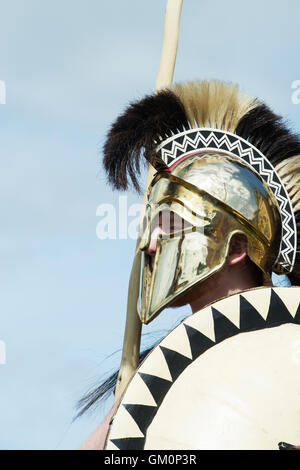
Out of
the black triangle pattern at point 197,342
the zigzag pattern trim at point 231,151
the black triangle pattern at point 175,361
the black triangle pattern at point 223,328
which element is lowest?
the black triangle pattern at point 175,361

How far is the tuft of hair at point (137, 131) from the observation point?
4.11 meters

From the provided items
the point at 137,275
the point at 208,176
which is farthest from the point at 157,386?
the point at 137,275

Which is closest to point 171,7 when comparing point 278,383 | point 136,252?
point 136,252

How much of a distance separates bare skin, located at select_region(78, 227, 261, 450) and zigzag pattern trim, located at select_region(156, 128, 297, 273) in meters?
0.31

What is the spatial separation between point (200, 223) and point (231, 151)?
1.58 feet

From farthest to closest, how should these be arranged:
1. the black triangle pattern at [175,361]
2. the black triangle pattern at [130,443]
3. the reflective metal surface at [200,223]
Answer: the reflective metal surface at [200,223], the black triangle pattern at [175,361], the black triangle pattern at [130,443]

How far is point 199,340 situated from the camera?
3.15 m

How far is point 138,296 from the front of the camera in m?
4.01

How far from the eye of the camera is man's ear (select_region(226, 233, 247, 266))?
12.1 ft

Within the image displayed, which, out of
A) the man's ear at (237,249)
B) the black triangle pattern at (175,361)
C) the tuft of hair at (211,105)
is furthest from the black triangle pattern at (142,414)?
the tuft of hair at (211,105)

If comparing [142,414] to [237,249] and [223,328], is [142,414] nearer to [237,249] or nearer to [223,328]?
[223,328]

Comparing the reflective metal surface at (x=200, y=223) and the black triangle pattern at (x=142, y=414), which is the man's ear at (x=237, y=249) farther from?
the black triangle pattern at (x=142, y=414)

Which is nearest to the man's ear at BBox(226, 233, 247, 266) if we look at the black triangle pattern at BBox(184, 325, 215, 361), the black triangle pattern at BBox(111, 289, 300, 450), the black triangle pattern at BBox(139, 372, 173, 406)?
the black triangle pattern at BBox(111, 289, 300, 450)

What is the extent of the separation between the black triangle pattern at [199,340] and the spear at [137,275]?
73 cm
